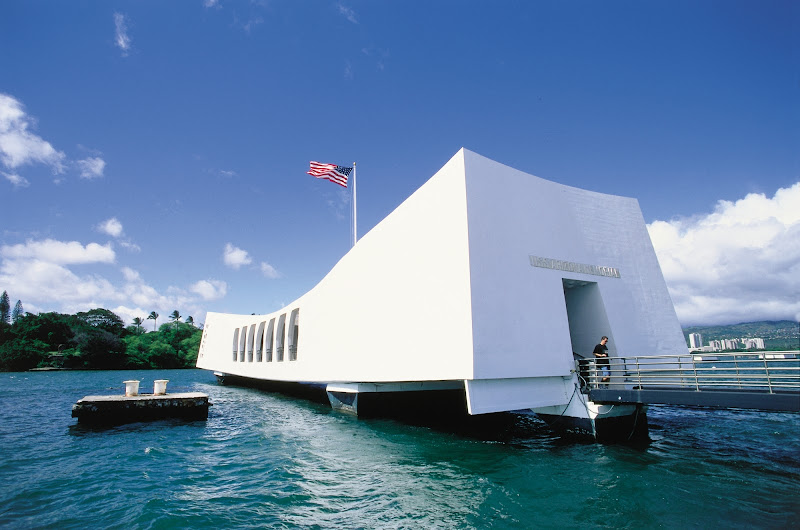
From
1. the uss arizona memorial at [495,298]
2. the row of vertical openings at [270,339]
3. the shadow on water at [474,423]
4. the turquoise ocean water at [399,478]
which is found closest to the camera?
the turquoise ocean water at [399,478]

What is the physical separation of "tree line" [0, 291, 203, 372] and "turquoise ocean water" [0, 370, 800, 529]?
6045cm

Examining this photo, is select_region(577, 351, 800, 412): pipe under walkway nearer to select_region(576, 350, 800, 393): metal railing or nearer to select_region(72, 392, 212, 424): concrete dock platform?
select_region(576, 350, 800, 393): metal railing

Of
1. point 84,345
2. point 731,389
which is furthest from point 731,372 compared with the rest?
point 84,345

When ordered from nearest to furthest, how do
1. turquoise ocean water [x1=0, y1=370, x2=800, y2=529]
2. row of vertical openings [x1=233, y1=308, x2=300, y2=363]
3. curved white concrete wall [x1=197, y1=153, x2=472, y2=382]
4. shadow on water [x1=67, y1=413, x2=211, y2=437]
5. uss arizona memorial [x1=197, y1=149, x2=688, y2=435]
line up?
turquoise ocean water [x1=0, y1=370, x2=800, y2=529]
uss arizona memorial [x1=197, y1=149, x2=688, y2=435]
curved white concrete wall [x1=197, y1=153, x2=472, y2=382]
shadow on water [x1=67, y1=413, x2=211, y2=437]
row of vertical openings [x1=233, y1=308, x2=300, y2=363]

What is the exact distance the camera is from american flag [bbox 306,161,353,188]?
1934cm

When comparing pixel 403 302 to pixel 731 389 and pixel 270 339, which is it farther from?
pixel 270 339

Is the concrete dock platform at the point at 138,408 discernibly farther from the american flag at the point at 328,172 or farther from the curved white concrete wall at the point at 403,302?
the american flag at the point at 328,172

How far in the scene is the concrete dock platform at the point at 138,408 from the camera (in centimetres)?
1395

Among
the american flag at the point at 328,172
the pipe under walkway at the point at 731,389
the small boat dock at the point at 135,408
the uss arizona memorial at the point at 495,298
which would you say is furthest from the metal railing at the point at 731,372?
the small boat dock at the point at 135,408

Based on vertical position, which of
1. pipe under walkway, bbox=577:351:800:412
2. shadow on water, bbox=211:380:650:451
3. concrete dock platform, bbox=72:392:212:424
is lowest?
shadow on water, bbox=211:380:650:451

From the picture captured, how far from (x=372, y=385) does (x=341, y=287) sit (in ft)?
16.4

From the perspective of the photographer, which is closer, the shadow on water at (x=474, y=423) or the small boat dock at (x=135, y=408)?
the shadow on water at (x=474, y=423)

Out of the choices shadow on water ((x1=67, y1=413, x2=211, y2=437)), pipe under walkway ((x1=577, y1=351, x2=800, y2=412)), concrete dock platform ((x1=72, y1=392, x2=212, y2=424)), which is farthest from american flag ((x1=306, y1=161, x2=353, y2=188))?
pipe under walkway ((x1=577, y1=351, x2=800, y2=412))

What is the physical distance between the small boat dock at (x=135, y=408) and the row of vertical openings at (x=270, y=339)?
845cm
